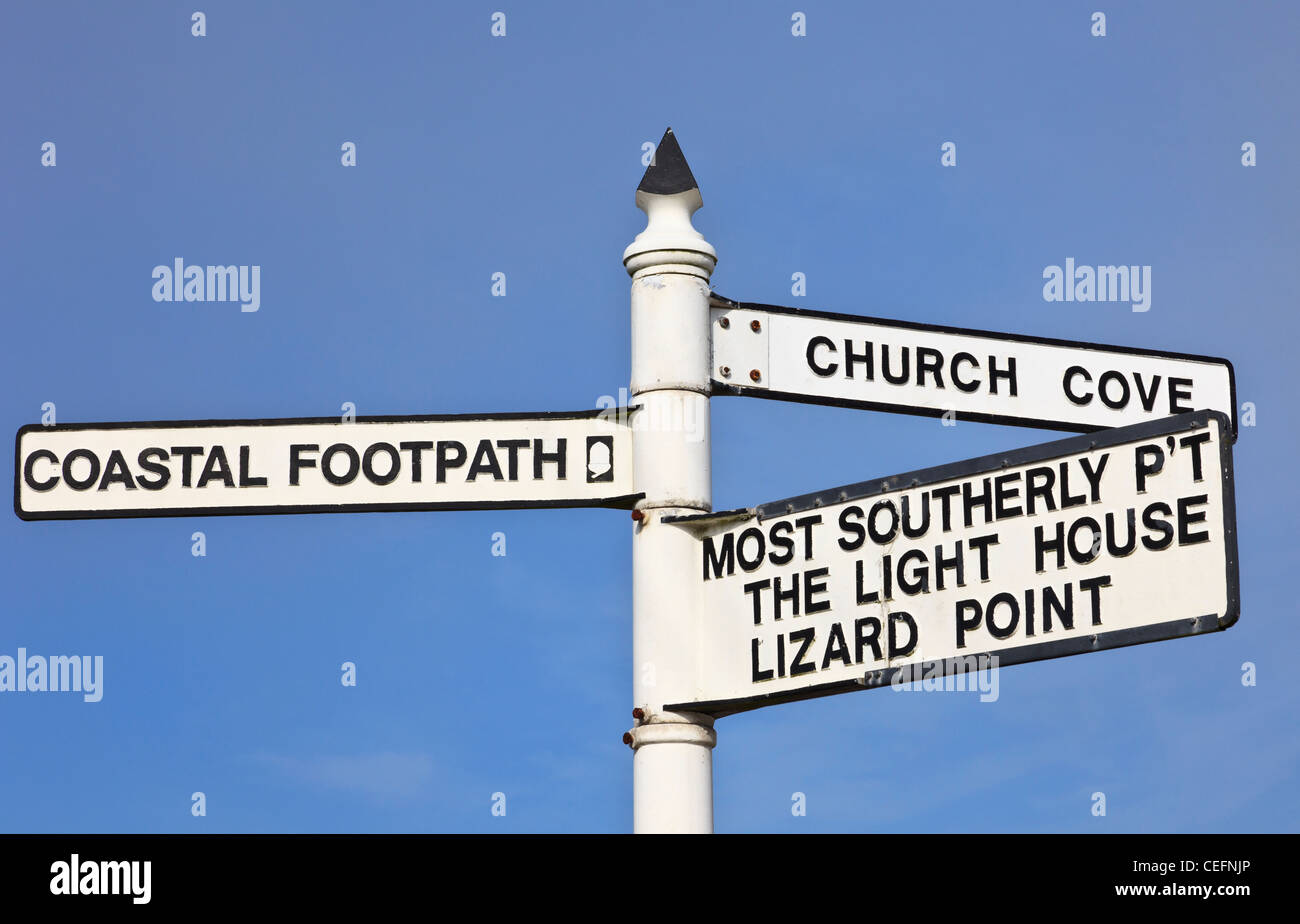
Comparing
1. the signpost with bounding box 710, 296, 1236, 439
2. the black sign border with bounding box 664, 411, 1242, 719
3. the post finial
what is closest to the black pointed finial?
the post finial

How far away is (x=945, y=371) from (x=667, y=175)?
0.99 meters

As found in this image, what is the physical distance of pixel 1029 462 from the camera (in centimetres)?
460

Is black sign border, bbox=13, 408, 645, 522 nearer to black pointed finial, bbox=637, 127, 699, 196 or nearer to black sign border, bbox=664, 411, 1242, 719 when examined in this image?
black sign border, bbox=664, 411, 1242, 719

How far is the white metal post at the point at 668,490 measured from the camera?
16.4 ft

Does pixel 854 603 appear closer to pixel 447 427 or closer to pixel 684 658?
pixel 684 658

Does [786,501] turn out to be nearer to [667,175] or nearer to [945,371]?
[945,371]

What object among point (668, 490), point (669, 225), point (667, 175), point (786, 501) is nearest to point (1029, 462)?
point (786, 501)

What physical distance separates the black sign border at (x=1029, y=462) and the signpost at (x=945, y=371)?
52 cm

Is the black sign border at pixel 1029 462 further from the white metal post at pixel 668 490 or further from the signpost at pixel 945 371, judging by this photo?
the signpost at pixel 945 371

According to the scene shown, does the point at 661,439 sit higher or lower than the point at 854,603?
higher

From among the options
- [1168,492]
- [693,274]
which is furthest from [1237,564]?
[693,274]
